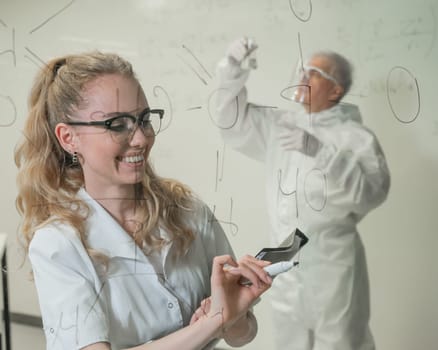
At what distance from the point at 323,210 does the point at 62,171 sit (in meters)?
0.38

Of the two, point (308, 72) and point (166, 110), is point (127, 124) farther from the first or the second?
point (308, 72)

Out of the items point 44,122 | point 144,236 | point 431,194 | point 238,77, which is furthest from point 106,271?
point 431,194

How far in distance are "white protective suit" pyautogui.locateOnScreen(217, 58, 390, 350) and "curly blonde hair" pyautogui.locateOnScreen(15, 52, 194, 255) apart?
0.15 metres

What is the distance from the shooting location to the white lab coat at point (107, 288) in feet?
2.10

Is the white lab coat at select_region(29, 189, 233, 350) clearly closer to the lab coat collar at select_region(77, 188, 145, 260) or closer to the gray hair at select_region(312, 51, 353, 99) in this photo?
the lab coat collar at select_region(77, 188, 145, 260)

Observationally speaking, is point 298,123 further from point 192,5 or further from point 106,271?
point 106,271

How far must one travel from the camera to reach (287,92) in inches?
30.7

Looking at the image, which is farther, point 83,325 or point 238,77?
point 238,77

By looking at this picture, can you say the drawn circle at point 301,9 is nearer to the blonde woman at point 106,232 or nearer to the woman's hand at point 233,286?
the blonde woman at point 106,232


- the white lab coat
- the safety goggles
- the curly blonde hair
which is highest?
the safety goggles

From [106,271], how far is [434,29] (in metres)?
0.60

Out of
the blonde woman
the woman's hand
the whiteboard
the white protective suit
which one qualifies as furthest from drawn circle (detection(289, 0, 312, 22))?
the woman's hand

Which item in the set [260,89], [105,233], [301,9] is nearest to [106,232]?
[105,233]

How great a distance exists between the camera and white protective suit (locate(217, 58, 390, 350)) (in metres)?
0.79
